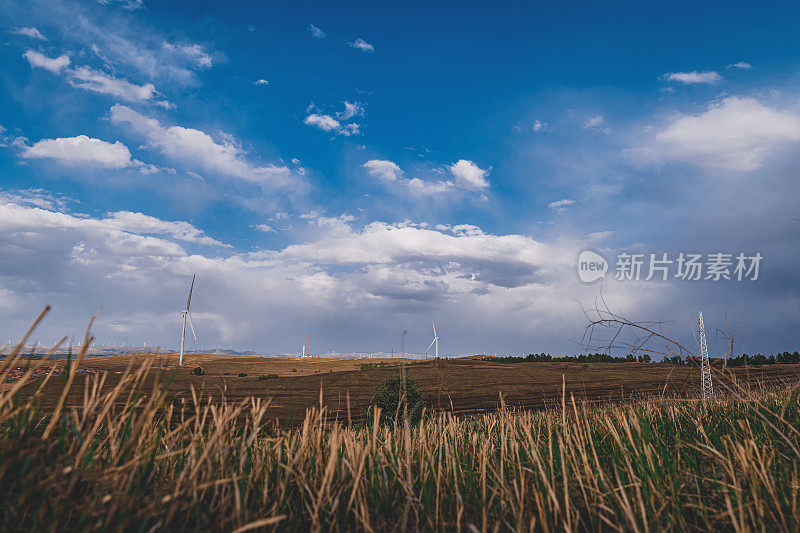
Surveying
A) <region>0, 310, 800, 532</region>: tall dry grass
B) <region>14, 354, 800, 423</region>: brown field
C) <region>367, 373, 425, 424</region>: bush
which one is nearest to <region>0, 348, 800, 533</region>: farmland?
<region>0, 310, 800, 532</region>: tall dry grass

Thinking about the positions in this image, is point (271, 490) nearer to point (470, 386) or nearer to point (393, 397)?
point (393, 397)

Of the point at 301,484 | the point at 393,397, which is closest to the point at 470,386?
the point at 393,397

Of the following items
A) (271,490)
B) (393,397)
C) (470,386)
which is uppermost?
(271,490)

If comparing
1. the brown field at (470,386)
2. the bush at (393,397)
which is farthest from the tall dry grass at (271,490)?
the brown field at (470,386)

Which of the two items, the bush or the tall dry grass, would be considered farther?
the bush

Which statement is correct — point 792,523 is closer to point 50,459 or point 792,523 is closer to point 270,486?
point 270,486

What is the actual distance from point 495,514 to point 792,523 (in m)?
1.75

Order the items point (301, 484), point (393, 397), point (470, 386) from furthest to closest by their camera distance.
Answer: point (470, 386), point (393, 397), point (301, 484)

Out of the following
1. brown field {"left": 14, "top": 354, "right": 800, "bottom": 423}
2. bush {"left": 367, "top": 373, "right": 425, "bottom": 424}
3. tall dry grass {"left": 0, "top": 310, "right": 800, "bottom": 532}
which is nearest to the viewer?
tall dry grass {"left": 0, "top": 310, "right": 800, "bottom": 532}

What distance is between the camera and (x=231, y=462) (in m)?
3.33

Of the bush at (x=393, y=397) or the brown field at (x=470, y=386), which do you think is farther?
the brown field at (x=470, y=386)

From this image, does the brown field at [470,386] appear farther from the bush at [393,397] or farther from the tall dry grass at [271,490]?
the tall dry grass at [271,490]

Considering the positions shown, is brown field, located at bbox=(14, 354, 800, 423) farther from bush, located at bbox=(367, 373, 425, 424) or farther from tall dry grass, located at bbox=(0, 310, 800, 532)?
tall dry grass, located at bbox=(0, 310, 800, 532)

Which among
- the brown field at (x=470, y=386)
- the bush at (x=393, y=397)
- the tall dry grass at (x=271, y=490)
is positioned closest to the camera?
the tall dry grass at (x=271, y=490)
